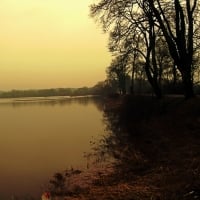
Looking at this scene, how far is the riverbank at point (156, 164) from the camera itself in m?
9.21

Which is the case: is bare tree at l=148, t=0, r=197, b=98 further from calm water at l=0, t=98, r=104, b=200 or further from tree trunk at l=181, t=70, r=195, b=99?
calm water at l=0, t=98, r=104, b=200

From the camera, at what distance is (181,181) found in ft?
31.4

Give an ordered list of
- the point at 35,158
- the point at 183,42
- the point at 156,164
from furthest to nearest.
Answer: the point at 183,42
the point at 35,158
the point at 156,164

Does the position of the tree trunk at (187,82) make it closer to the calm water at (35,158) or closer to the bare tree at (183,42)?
the bare tree at (183,42)

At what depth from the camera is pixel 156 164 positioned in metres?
12.5

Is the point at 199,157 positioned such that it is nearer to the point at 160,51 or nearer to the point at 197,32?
the point at 197,32

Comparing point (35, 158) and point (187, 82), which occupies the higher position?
point (187, 82)

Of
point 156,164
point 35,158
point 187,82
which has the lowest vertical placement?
point 35,158

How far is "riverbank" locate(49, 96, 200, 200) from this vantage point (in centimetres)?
921

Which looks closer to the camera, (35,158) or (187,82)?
(35,158)

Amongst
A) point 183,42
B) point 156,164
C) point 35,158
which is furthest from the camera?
point 183,42

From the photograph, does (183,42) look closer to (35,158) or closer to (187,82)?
(187,82)

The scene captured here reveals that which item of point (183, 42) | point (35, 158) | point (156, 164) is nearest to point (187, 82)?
point (183, 42)

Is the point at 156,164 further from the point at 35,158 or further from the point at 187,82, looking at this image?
the point at 187,82
